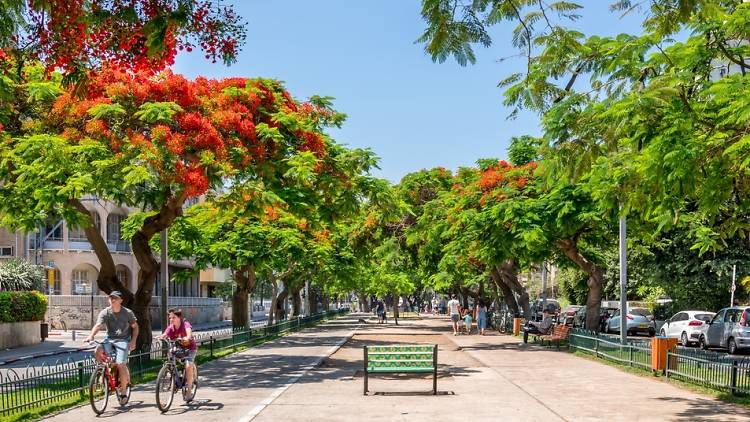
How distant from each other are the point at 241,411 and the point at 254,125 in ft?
28.7

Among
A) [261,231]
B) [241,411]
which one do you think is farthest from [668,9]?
[261,231]

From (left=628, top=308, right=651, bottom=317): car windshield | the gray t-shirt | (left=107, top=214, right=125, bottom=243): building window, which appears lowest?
(left=628, top=308, right=651, bottom=317): car windshield

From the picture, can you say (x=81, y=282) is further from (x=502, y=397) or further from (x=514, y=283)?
(x=502, y=397)

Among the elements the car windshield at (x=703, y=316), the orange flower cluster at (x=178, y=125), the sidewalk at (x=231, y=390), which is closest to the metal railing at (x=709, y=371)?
the sidewalk at (x=231, y=390)

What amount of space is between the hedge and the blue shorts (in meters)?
20.1

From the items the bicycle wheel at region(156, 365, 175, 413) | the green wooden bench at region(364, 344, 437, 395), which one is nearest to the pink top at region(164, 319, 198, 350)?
the bicycle wheel at region(156, 365, 175, 413)

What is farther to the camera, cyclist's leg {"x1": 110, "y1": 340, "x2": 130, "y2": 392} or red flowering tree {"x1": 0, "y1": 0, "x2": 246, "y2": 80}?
cyclist's leg {"x1": 110, "y1": 340, "x2": 130, "y2": 392}

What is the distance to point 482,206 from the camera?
27812mm

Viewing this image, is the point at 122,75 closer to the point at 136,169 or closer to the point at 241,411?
the point at 136,169

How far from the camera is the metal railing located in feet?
46.9

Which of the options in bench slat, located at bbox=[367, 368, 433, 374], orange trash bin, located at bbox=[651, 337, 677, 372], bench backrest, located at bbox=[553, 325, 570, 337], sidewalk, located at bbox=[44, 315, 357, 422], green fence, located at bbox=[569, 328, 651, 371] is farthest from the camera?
bench backrest, located at bbox=[553, 325, 570, 337]

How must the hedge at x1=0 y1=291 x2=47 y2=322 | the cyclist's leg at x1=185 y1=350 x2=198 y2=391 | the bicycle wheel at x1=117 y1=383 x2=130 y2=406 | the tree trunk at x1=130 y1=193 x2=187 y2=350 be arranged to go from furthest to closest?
the hedge at x1=0 y1=291 x2=47 y2=322 < the tree trunk at x1=130 y1=193 x2=187 y2=350 < the cyclist's leg at x1=185 y1=350 x2=198 y2=391 < the bicycle wheel at x1=117 y1=383 x2=130 y2=406

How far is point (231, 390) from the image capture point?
1584 centimetres

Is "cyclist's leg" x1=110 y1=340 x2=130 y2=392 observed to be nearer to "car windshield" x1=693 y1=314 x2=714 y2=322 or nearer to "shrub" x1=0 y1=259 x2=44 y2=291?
"car windshield" x1=693 y1=314 x2=714 y2=322
